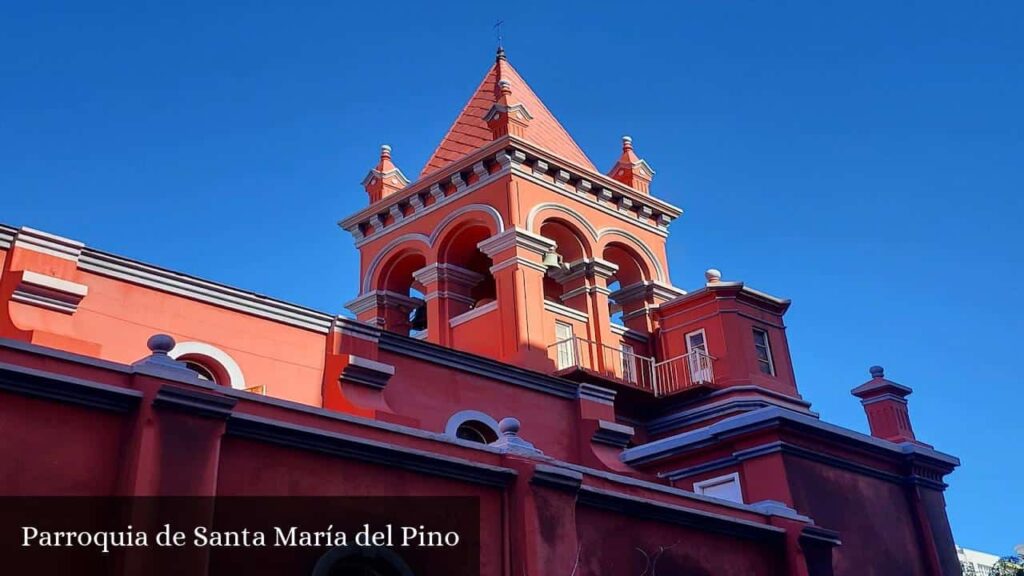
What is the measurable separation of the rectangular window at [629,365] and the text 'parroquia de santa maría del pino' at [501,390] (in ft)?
0.17

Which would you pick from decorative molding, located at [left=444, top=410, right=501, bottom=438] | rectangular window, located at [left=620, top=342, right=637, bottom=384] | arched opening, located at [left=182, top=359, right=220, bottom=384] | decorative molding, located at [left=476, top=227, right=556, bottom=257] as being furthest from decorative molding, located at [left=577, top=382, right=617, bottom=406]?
arched opening, located at [left=182, top=359, right=220, bottom=384]

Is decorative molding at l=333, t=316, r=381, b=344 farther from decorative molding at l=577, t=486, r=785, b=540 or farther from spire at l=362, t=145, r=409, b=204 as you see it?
spire at l=362, t=145, r=409, b=204

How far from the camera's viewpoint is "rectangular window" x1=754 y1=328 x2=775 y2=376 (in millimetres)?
24422

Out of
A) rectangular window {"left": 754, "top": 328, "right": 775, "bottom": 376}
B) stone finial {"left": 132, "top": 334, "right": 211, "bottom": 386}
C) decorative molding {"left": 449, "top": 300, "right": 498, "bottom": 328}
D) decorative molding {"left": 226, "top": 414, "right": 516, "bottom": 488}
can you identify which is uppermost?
decorative molding {"left": 449, "top": 300, "right": 498, "bottom": 328}

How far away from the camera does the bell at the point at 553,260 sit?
84.3 feet

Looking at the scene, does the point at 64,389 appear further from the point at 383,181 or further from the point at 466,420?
the point at 383,181

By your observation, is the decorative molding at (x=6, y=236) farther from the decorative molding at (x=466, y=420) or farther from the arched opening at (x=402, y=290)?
the arched opening at (x=402, y=290)

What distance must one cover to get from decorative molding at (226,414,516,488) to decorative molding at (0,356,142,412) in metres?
0.95

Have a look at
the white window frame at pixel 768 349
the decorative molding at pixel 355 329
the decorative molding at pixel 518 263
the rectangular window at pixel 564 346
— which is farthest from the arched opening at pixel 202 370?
the white window frame at pixel 768 349

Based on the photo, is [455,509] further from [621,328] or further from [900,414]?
[621,328]

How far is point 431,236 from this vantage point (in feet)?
82.9

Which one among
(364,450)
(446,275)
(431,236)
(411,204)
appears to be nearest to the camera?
(364,450)

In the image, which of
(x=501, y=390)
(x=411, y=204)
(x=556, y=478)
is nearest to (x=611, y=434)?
(x=501, y=390)

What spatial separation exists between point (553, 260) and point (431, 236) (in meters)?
2.99
